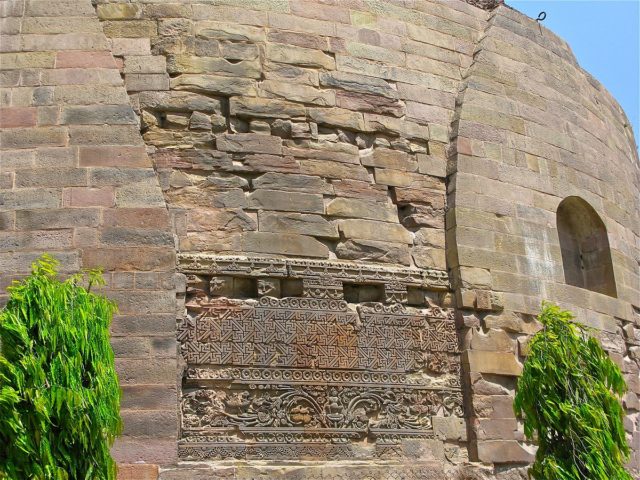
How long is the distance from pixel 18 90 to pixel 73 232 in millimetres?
1216

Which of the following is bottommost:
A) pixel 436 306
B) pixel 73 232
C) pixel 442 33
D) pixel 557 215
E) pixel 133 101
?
pixel 436 306

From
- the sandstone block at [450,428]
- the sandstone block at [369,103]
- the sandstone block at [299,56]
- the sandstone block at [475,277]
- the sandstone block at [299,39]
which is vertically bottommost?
the sandstone block at [450,428]

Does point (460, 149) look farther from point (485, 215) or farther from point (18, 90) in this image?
point (18, 90)

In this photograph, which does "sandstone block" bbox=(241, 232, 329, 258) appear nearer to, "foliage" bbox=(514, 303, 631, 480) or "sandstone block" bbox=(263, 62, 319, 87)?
"sandstone block" bbox=(263, 62, 319, 87)

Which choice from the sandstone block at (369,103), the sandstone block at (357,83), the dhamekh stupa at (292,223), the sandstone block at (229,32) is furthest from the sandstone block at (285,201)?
the sandstone block at (229,32)

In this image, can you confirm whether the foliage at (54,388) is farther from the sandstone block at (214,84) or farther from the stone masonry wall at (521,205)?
the stone masonry wall at (521,205)

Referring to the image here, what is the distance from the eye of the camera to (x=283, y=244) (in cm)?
665

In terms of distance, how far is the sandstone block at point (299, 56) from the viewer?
285 inches

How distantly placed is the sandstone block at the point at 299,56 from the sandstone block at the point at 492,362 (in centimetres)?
247

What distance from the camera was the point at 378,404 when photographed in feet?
21.5

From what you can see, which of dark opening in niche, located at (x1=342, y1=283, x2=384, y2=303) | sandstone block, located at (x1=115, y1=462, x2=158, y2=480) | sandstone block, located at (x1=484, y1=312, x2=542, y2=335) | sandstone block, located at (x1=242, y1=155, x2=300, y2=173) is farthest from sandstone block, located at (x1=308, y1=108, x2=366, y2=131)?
sandstone block, located at (x1=115, y1=462, x2=158, y2=480)

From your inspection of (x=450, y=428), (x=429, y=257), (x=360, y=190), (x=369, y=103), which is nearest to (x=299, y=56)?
(x=369, y=103)

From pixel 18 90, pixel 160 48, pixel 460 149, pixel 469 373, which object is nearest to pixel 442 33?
pixel 460 149

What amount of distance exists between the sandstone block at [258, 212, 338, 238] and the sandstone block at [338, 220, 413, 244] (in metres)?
0.10
